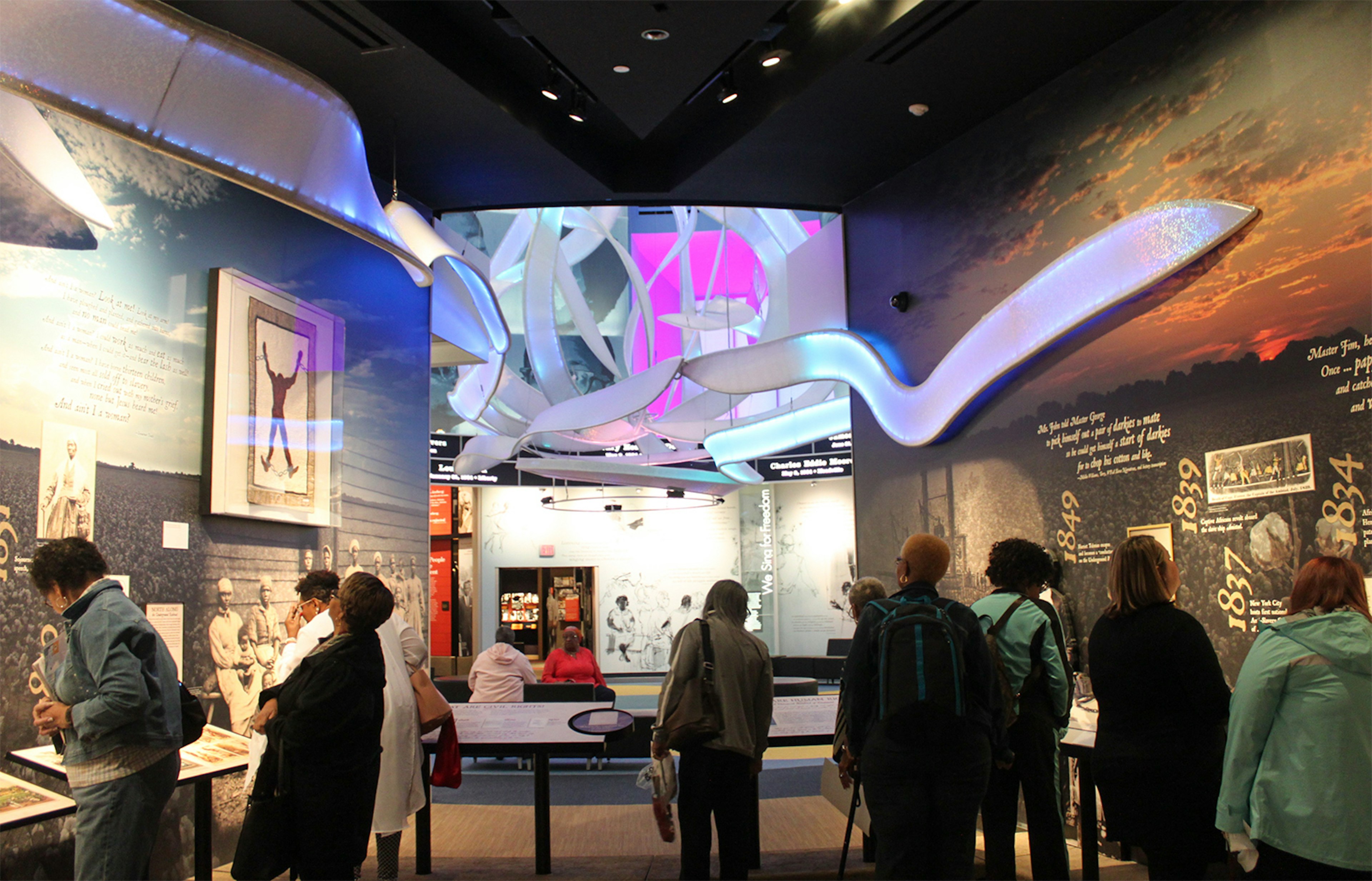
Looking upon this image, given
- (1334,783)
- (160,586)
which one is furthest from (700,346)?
(1334,783)

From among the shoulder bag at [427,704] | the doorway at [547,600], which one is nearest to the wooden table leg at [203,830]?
the shoulder bag at [427,704]

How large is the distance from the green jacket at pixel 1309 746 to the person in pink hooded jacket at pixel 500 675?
251 inches

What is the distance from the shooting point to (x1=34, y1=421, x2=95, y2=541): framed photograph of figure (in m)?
4.39

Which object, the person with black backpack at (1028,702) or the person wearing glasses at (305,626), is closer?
the person with black backpack at (1028,702)

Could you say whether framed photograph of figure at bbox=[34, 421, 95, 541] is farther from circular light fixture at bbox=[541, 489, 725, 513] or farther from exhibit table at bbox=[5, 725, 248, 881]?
circular light fixture at bbox=[541, 489, 725, 513]

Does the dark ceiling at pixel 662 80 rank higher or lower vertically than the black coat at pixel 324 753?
higher

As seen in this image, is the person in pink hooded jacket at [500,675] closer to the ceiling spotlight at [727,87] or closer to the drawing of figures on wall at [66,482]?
the drawing of figures on wall at [66,482]

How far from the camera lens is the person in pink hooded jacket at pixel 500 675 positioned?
27.5 feet

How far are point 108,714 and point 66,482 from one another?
1789 mm

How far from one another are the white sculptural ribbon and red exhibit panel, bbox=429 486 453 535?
977 centimetres

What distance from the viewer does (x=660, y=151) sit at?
795 centimetres

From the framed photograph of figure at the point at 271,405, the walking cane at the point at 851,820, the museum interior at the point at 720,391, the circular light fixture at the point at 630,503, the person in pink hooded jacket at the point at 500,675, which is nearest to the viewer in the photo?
the museum interior at the point at 720,391

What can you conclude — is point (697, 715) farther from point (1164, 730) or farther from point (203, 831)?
point (203, 831)

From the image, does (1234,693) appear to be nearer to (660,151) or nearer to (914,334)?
(914,334)
